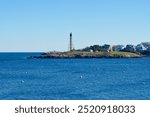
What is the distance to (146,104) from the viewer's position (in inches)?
774

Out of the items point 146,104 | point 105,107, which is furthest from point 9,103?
point 146,104

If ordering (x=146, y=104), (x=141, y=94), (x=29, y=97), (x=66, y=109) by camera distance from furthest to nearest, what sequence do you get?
(x=141, y=94) → (x=29, y=97) → (x=146, y=104) → (x=66, y=109)

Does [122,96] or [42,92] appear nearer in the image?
[122,96]

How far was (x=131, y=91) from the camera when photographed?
2007 inches

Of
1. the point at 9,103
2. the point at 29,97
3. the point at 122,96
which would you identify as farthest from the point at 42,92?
the point at 9,103

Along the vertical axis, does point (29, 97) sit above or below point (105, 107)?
below

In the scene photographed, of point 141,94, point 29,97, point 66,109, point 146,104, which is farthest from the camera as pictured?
point 141,94

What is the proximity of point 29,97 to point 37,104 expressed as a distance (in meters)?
26.3

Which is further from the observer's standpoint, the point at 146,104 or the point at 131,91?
the point at 131,91

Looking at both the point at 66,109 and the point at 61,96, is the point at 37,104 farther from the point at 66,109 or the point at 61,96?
the point at 61,96

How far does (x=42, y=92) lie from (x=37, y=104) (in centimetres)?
3079

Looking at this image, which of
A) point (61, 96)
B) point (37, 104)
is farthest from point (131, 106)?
point (61, 96)

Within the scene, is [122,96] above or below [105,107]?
below

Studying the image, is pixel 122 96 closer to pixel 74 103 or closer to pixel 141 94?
pixel 141 94
